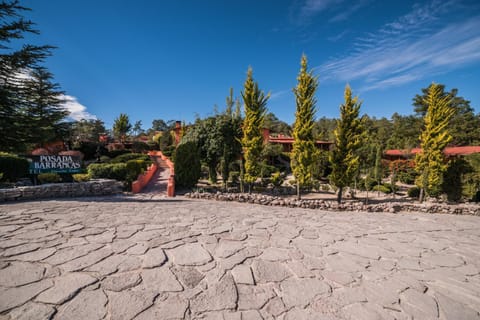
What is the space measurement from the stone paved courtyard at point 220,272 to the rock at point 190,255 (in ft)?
0.05

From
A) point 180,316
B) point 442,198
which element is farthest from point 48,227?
point 442,198

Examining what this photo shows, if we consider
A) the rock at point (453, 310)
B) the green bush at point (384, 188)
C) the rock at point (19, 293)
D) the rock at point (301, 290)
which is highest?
the rock at point (19, 293)

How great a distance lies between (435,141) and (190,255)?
16.3 meters

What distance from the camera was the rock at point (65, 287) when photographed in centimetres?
184

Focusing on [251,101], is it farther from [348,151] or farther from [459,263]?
[459,263]

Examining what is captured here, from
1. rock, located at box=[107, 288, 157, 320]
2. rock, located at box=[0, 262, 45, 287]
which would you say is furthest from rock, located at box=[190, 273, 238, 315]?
rock, located at box=[0, 262, 45, 287]

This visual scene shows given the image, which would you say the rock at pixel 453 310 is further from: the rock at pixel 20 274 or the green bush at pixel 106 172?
the green bush at pixel 106 172

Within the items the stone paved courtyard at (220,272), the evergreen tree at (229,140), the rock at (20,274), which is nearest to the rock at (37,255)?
the stone paved courtyard at (220,272)

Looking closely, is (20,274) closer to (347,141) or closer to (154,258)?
(154,258)

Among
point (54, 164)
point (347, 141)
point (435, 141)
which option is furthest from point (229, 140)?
point (435, 141)

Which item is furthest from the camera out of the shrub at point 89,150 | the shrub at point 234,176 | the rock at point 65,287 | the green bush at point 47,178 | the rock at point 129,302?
the shrub at point 89,150

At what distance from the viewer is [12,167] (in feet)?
29.0

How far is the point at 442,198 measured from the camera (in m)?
13.6

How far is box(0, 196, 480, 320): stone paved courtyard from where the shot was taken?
6.17 feet
